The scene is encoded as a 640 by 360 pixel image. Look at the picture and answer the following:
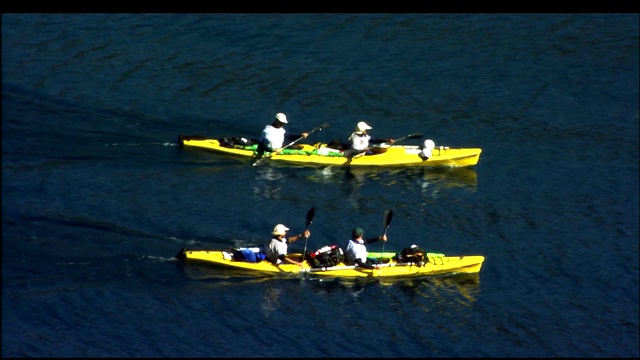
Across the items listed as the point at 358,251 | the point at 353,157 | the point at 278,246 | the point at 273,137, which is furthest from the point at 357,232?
the point at 273,137

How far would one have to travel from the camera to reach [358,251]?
39781 millimetres

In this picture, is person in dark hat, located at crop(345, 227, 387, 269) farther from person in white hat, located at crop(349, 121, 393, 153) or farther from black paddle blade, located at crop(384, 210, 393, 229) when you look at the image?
person in white hat, located at crop(349, 121, 393, 153)

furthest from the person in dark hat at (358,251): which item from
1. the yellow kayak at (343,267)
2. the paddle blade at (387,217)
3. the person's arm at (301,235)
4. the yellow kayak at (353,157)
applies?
the yellow kayak at (353,157)

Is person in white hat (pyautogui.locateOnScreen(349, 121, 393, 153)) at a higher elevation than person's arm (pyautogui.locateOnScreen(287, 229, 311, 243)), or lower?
higher

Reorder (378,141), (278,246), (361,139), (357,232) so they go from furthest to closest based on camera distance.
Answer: (378,141)
(361,139)
(357,232)
(278,246)

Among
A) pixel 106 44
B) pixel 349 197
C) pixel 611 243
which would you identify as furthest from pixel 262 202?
pixel 106 44

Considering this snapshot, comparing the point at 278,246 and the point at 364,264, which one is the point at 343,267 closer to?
the point at 364,264

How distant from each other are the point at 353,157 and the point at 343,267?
873cm

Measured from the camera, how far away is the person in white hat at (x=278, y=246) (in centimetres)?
3928

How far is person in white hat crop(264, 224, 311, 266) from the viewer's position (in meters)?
39.3

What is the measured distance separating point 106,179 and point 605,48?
23.8m

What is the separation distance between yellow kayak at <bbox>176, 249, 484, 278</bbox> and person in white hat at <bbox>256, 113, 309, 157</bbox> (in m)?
8.33

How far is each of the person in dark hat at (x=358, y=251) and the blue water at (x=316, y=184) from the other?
0.68 meters

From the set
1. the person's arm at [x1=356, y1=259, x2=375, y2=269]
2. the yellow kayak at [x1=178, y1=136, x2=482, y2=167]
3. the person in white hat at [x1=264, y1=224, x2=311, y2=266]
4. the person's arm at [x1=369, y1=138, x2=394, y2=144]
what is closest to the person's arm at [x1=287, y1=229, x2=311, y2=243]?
the person in white hat at [x1=264, y1=224, x2=311, y2=266]
